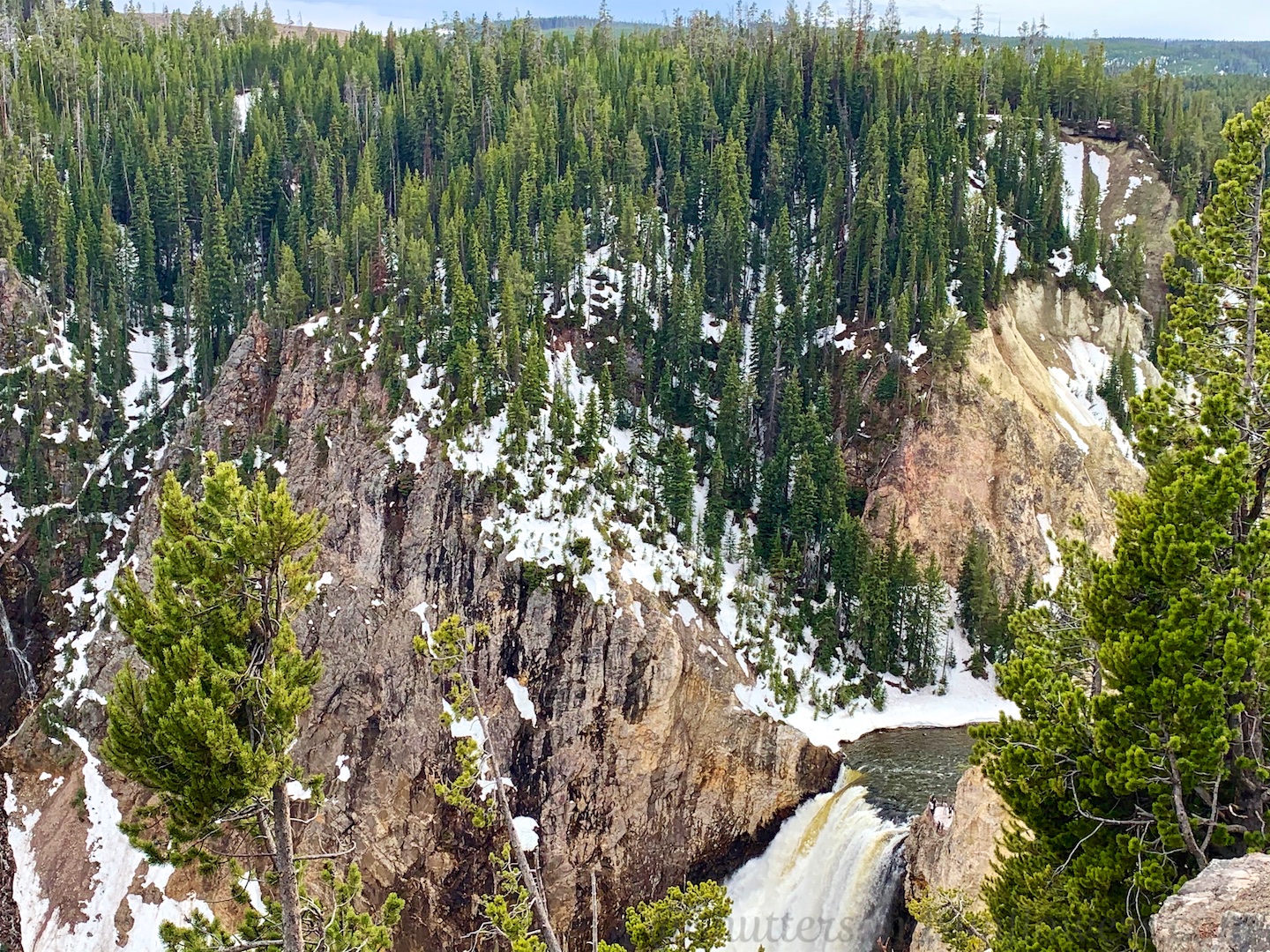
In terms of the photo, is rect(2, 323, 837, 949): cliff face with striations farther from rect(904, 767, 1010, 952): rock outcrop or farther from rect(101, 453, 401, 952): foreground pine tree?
rect(101, 453, 401, 952): foreground pine tree

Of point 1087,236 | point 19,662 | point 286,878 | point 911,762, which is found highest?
point 1087,236

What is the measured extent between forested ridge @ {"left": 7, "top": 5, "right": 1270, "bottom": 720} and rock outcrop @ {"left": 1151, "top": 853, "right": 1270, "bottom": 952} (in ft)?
155

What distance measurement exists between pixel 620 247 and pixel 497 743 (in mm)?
46486

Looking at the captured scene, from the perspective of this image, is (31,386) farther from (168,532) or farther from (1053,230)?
(1053,230)

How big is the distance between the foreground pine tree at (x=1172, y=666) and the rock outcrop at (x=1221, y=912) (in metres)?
2.58

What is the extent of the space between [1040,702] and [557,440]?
1916 inches

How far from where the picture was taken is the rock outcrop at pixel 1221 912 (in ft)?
38.8

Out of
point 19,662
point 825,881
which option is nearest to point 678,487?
point 825,881

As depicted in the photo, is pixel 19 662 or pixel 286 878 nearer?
pixel 286 878

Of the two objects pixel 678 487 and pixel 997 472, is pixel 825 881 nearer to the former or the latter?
pixel 678 487

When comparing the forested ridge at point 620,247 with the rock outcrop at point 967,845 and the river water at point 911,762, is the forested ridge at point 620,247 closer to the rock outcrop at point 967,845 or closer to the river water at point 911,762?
the river water at point 911,762

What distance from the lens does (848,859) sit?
47.2m

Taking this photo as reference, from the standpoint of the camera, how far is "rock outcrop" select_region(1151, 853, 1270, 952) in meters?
11.8

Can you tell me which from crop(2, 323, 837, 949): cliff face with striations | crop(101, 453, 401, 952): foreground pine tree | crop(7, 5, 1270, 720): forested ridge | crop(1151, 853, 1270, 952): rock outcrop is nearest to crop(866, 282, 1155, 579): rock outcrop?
crop(7, 5, 1270, 720): forested ridge
